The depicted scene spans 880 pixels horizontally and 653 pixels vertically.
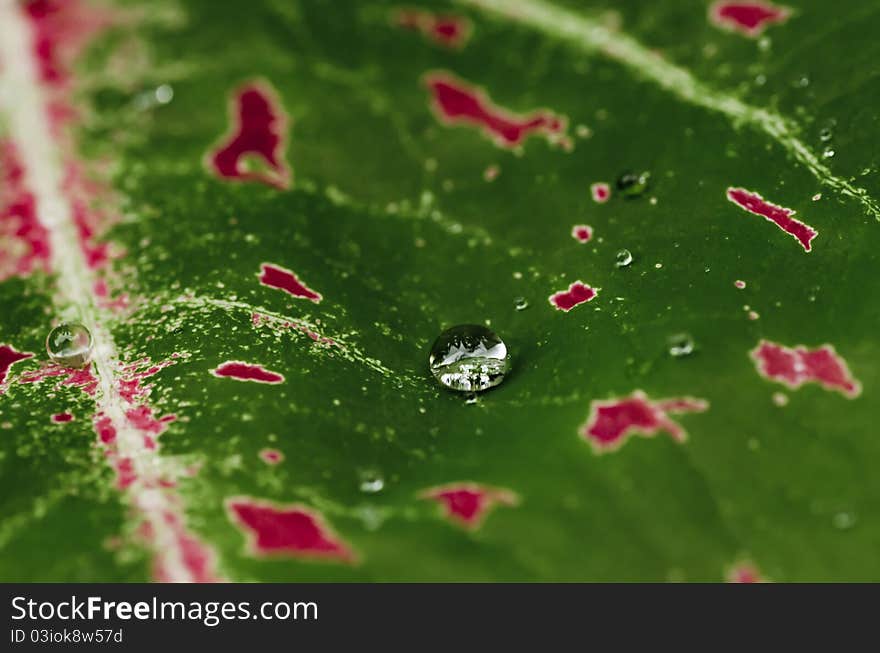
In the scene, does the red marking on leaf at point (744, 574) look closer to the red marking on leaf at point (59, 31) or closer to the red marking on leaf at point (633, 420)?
the red marking on leaf at point (633, 420)

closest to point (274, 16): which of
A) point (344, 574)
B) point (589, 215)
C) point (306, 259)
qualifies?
point (306, 259)

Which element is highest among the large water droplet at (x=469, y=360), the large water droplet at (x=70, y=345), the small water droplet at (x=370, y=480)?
the large water droplet at (x=70, y=345)

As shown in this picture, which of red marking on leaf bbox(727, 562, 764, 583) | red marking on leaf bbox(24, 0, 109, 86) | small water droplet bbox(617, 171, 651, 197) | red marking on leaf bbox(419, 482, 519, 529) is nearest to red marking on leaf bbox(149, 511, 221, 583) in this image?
red marking on leaf bbox(419, 482, 519, 529)

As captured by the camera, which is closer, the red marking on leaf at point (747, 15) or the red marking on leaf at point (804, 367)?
the red marking on leaf at point (804, 367)

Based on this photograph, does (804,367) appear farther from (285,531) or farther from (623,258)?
(285,531)

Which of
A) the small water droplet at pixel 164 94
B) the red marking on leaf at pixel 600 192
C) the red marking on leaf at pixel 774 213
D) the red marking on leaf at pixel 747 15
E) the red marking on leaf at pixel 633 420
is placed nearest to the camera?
the red marking on leaf at pixel 633 420

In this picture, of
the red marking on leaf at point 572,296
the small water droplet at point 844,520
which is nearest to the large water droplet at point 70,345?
the red marking on leaf at point 572,296

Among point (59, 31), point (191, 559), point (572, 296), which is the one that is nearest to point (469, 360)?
point (572, 296)
